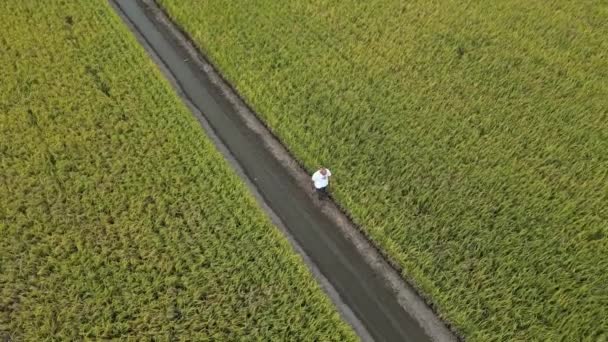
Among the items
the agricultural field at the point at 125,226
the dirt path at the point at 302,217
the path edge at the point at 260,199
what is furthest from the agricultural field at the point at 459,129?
the agricultural field at the point at 125,226

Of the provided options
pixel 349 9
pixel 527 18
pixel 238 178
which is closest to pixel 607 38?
pixel 527 18

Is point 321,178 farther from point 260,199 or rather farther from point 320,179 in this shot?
point 260,199

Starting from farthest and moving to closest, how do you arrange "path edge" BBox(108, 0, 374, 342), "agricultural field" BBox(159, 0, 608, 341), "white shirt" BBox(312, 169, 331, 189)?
"white shirt" BBox(312, 169, 331, 189) < "agricultural field" BBox(159, 0, 608, 341) < "path edge" BBox(108, 0, 374, 342)

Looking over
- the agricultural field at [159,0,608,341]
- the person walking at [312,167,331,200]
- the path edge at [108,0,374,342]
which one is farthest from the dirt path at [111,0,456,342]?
the person walking at [312,167,331,200]

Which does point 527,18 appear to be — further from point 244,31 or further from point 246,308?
point 246,308

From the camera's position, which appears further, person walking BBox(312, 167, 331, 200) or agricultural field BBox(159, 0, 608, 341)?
person walking BBox(312, 167, 331, 200)

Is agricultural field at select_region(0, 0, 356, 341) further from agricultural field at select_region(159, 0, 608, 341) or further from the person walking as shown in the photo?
agricultural field at select_region(159, 0, 608, 341)
